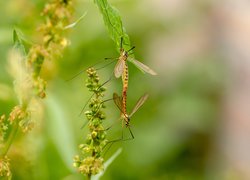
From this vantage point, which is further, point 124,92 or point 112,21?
point 124,92

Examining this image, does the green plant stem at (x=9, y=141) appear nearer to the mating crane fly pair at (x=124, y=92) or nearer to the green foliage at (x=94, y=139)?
the green foliage at (x=94, y=139)

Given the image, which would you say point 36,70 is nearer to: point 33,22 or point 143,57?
point 33,22

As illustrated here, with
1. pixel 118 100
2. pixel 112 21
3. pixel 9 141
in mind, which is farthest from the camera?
pixel 118 100

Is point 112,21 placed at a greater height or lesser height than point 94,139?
greater

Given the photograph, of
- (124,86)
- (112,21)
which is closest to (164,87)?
(124,86)

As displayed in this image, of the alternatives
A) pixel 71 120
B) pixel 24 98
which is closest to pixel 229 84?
pixel 71 120

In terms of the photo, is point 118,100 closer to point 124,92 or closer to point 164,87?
point 124,92

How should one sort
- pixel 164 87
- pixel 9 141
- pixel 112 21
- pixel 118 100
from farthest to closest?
pixel 164 87 → pixel 118 100 → pixel 112 21 → pixel 9 141

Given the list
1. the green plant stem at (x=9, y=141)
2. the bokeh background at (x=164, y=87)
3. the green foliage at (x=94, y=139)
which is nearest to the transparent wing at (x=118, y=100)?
the green foliage at (x=94, y=139)
